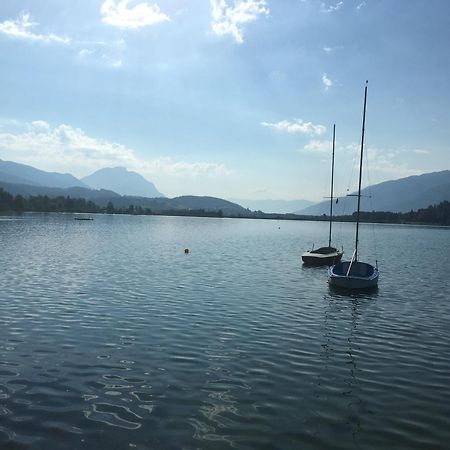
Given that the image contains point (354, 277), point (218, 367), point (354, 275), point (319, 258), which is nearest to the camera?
point (218, 367)

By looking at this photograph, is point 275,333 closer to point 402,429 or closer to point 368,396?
point 368,396

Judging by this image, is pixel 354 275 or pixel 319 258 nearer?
pixel 354 275

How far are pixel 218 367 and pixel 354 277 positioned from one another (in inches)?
998

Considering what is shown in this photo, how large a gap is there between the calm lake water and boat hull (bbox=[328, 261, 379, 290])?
2.04 metres

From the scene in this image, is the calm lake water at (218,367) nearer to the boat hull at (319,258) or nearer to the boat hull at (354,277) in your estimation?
the boat hull at (354,277)

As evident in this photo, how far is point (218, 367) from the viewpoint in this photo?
719 inches

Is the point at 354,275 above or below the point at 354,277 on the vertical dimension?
below

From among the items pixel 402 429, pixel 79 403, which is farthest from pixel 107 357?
pixel 402 429

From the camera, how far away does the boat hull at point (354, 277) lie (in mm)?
39938

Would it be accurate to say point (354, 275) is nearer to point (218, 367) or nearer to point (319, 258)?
point (319, 258)

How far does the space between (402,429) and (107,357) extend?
12.6 metres

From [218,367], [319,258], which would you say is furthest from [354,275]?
[218,367]

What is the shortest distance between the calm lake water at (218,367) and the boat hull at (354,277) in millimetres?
2037

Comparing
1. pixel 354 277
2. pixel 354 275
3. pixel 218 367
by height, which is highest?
pixel 354 277
